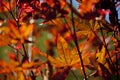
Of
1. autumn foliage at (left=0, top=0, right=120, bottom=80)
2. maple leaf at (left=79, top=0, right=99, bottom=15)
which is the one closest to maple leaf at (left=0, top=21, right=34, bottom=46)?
autumn foliage at (left=0, top=0, right=120, bottom=80)

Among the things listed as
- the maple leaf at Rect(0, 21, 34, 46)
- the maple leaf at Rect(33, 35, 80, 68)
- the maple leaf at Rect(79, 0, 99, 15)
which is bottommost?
the maple leaf at Rect(33, 35, 80, 68)

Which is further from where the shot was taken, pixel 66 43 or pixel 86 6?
pixel 66 43

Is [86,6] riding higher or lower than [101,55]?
higher

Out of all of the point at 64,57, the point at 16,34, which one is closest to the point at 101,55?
the point at 64,57

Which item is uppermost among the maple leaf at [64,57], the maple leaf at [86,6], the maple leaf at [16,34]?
the maple leaf at [86,6]

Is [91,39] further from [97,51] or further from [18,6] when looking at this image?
[18,6]

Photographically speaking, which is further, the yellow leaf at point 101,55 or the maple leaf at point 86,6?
the yellow leaf at point 101,55

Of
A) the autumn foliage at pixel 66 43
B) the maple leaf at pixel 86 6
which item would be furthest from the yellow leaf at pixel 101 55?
the maple leaf at pixel 86 6

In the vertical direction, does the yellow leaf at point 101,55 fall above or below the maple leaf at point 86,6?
below

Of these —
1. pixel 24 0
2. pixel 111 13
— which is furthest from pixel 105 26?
pixel 24 0

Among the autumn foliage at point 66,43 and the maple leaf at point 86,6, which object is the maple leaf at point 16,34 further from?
the maple leaf at point 86,6

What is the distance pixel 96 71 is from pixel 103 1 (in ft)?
0.69

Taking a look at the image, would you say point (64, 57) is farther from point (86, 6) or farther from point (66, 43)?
point (86, 6)

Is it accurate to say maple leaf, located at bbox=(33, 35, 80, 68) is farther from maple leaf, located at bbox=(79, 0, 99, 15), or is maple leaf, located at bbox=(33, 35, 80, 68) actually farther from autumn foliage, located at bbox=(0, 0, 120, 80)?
maple leaf, located at bbox=(79, 0, 99, 15)
